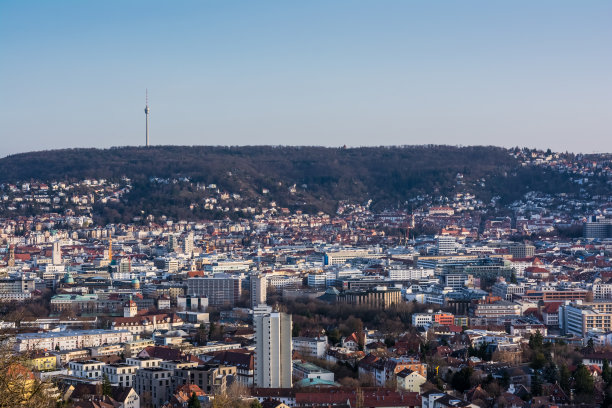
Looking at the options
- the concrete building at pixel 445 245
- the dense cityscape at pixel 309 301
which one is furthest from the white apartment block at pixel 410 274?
the concrete building at pixel 445 245

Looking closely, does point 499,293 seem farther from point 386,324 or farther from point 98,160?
point 98,160

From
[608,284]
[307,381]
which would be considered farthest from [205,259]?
[307,381]

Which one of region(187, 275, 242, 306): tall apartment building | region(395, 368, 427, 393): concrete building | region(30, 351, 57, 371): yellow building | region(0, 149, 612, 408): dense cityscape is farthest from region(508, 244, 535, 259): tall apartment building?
region(395, 368, 427, 393): concrete building

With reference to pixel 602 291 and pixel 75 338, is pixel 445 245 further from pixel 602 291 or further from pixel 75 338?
pixel 75 338

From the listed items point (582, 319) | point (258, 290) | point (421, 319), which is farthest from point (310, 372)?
point (258, 290)

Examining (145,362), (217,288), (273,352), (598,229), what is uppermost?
(598,229)
